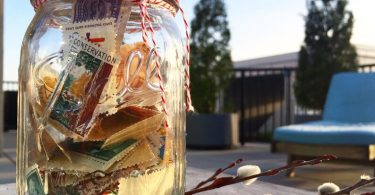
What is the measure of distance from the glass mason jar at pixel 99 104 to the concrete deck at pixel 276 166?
194 cm

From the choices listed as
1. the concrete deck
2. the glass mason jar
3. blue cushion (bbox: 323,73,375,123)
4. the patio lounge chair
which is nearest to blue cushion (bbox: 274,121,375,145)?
the patio lounge chair

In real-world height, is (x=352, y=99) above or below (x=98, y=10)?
below

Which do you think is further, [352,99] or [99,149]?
[352,99]

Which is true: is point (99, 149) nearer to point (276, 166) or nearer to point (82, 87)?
point (82, 87)

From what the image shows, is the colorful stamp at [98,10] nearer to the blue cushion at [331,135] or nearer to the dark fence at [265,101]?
the blue cushion at [331,135]

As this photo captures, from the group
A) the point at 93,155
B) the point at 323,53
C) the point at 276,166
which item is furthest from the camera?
the point at 323,53

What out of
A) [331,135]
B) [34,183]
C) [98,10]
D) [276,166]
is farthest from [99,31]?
[276,166]

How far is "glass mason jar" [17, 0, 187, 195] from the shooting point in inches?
17.6

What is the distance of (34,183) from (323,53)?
5799 millimetres

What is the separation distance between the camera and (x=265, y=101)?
20.9 ft

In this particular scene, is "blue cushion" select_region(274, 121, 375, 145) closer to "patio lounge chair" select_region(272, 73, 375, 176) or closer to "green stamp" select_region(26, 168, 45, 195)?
"patio lounge chair" select_region(272, 73, 375, 176)

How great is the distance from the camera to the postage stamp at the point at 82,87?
449mm

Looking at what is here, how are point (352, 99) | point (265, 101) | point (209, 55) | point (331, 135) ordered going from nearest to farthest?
point (331, 135), point (352, 99), point (209, 55), point (265, 101)

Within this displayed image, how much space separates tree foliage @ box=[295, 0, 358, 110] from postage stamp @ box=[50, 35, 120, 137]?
564 centimetres
